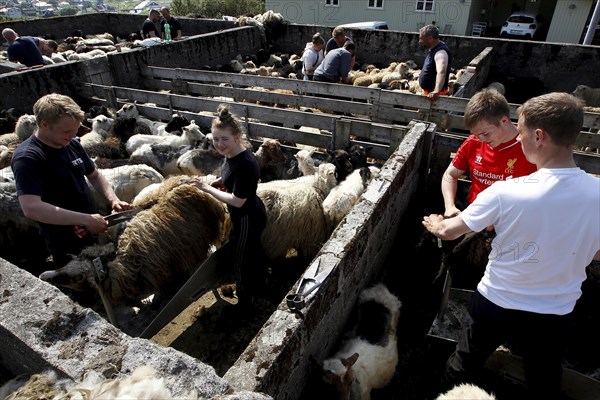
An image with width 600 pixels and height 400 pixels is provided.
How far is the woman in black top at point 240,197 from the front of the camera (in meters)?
3.48

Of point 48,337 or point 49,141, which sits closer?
point 48,337

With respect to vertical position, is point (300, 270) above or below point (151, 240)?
below

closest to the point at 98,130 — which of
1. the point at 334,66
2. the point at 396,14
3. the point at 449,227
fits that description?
the point at 334,66

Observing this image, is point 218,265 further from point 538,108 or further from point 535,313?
point 538,108

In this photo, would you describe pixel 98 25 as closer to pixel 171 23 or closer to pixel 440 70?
pixel 171 23

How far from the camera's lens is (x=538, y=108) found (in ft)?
6.74

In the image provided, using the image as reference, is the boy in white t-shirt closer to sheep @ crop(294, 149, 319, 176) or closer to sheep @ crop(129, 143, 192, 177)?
sheep @ crop(294, 149, 319, 176)

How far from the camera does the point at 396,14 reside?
90.5ft

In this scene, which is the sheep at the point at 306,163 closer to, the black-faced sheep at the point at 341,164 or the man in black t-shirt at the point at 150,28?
the black-faced sheep at the point at 341,164

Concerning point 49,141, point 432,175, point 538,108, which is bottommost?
point 432,175

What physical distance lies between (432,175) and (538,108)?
3.67 metres

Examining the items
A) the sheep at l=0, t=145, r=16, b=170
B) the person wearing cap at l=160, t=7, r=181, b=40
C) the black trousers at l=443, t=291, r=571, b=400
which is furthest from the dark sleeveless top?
the person wearing cap at l=160, t=7, r=181, b=40

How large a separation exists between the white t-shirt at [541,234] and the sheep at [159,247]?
9.76 ft

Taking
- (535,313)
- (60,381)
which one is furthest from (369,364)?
(60,381)
